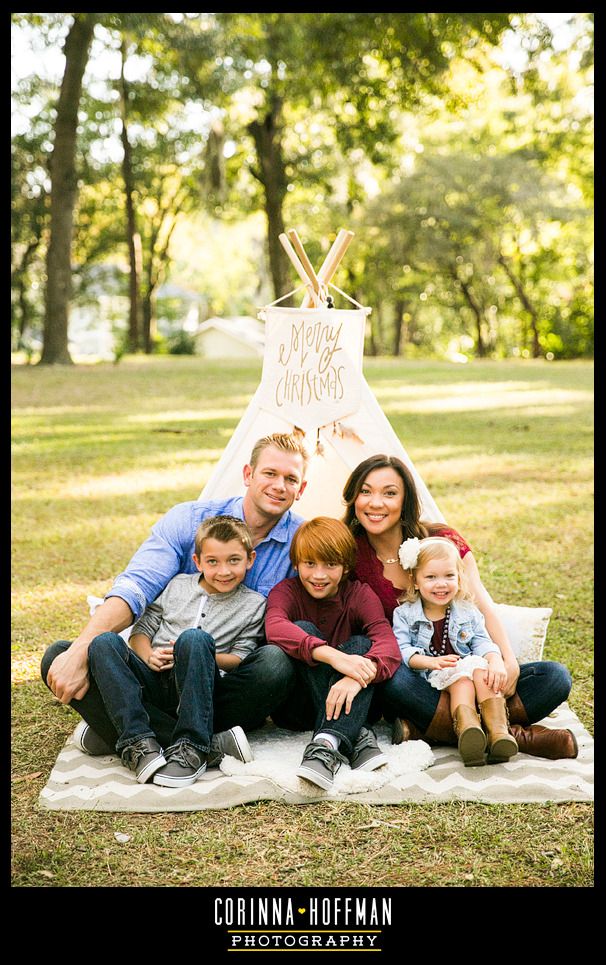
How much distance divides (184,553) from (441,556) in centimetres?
81

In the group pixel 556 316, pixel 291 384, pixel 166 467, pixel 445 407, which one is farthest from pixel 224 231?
pixel 291 384

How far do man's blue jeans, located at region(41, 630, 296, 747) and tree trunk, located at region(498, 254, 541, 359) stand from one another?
20870 millimetres

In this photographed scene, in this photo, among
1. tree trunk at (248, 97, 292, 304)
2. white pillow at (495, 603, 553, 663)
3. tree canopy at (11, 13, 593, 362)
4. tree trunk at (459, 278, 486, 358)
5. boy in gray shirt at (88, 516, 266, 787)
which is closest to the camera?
boy in gray shirt at (88, 516, 266, 787)

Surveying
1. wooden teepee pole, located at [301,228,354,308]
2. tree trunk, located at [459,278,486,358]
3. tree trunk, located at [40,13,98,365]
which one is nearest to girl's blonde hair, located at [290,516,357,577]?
wooden teepee pole, located at [301,228,354,308]

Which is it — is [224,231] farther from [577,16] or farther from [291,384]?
[291,384]

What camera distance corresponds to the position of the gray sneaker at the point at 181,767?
8.70 feet

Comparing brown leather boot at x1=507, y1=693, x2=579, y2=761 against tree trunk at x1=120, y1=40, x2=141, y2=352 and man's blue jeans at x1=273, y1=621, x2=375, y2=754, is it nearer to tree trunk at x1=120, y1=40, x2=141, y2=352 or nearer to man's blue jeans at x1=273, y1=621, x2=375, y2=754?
man's blue jeans at x1=273, y1=621, x2=375, y2=754

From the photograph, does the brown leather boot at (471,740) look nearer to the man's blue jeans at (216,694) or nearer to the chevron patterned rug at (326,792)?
the chevron patterned rug at (326,792)

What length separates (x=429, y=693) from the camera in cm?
288

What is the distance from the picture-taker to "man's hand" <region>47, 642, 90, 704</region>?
275 cm

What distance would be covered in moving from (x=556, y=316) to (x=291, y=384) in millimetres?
19612

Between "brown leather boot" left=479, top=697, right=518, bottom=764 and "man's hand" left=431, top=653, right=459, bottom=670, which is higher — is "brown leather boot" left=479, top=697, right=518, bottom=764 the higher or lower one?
the lower one

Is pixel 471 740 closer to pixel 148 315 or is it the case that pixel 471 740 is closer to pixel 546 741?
pixel 546 741

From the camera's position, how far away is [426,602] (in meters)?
3.04
